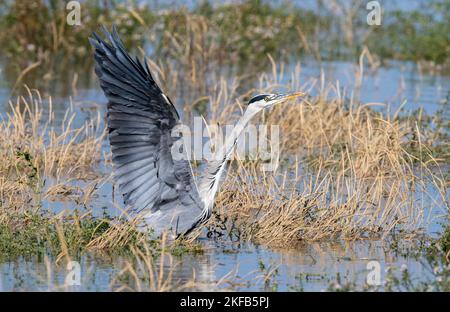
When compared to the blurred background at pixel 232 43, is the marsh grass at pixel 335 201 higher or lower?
lower

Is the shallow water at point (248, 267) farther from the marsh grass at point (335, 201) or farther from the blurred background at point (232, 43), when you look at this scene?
the blurred background at point (232, 43)

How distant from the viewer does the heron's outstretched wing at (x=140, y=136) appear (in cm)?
670

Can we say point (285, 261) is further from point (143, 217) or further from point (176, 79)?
point (176, 79)

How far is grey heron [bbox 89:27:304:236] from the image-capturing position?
6.71 metres

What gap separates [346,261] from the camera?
666cm

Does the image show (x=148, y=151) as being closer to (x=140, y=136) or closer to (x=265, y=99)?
(x=140, y=136)

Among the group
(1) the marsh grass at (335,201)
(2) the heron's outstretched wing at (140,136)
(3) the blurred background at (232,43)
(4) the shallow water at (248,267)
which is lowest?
(4) the shallow water at (248,267)

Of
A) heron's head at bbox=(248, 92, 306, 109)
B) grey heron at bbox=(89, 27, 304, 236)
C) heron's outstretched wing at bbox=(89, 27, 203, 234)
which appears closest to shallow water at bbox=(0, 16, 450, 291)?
grey heron at bbox=(89, 27, 304, 236)

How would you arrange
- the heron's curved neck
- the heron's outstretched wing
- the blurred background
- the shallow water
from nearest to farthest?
the shallow water
the heron's outstretched wing
the heron's curved neck
the blurred background

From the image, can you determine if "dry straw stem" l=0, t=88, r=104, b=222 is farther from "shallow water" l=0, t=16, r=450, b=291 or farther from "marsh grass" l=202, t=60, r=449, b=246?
"marsh grass" l=202, t=60, r=449, b=246

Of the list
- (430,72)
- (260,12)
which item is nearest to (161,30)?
(260,12)

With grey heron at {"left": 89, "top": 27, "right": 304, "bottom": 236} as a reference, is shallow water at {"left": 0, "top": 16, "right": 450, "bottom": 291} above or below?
below

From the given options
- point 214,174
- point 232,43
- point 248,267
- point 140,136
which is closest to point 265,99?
point 214,174

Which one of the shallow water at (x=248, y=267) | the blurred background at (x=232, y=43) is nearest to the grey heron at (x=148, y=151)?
the shallow water at (x=248, y=267)
